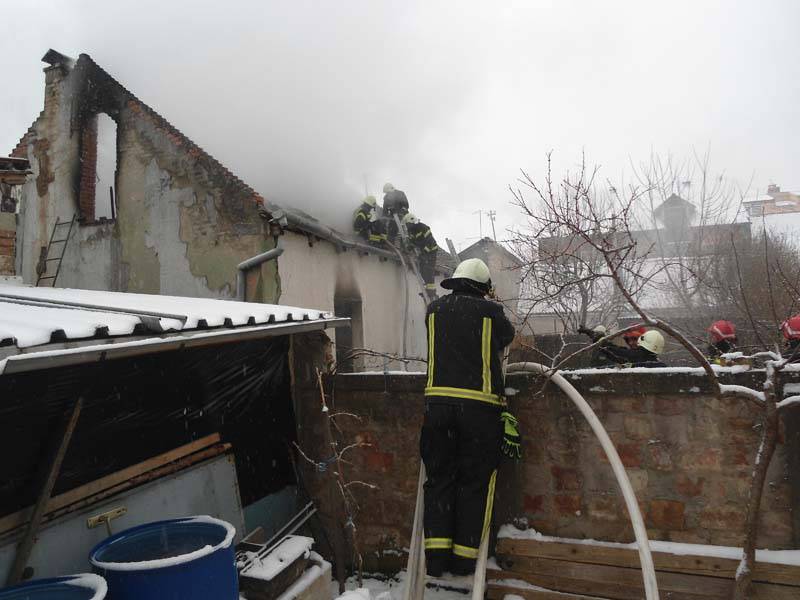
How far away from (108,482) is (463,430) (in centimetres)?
238

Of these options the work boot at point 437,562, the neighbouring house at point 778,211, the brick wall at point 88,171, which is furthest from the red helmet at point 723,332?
the neighbouring house at point 778,211

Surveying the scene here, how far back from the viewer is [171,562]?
2.71 metres

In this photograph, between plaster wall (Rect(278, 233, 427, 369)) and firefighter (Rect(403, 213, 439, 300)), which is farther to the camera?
firefighter (Rect(403, 213, 439, 300))

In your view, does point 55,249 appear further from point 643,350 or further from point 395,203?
point 643,350

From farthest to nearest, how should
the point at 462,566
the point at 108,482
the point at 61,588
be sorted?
1. the point at 462,566
2. the point at 108,482
3. the point at 61,588

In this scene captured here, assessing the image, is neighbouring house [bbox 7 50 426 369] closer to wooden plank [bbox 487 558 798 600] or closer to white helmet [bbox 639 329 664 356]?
white helmet [bbox 639 329 664 356]

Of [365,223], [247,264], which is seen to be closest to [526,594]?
[247,264]

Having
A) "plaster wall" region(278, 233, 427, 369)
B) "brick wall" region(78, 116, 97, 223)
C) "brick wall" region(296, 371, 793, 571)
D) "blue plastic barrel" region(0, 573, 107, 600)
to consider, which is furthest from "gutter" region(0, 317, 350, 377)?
"brick wall" region(78, 116, 97, 223)

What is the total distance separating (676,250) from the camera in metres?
16.0

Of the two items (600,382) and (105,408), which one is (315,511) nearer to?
(105,408)

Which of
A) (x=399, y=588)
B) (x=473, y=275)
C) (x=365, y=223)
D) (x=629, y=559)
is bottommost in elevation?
(x=399, y=588)

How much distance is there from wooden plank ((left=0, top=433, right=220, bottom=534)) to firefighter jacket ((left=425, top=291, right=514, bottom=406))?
192 centimetres

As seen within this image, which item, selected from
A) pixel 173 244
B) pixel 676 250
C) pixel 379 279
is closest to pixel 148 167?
pixel 173 244

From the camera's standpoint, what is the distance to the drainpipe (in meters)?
7.31
